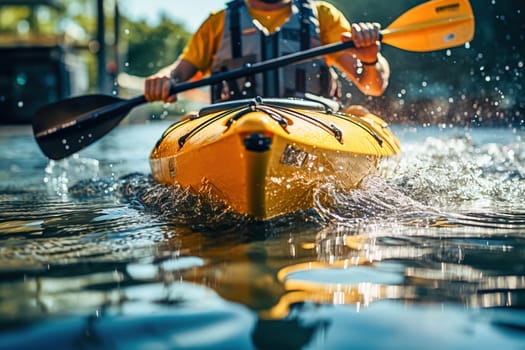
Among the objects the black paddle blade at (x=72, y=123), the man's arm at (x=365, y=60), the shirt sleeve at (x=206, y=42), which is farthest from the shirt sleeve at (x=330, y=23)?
the black paddle blade at (x=72, y=123)

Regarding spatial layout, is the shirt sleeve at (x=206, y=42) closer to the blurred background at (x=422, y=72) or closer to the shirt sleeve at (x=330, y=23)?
the shirt sleeve at (x=330, y=23)

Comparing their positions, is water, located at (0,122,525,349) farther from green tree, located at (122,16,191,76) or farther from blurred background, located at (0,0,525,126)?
green tree, located at (122,16,191,76)

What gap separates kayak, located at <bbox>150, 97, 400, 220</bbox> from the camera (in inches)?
102

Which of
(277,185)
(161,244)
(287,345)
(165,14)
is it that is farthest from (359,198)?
(165,14)

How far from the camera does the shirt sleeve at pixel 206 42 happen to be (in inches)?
166

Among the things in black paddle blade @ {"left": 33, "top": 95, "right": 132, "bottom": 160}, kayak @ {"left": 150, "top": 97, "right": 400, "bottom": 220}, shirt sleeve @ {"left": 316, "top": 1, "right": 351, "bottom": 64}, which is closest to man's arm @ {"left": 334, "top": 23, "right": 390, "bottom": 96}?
shirt sleeve @ {"left": 316, "top": 1, "right": 351, "bottom": 64}

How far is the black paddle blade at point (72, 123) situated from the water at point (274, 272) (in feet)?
1.85

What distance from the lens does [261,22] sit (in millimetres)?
4133

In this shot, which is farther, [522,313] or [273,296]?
[273,296]

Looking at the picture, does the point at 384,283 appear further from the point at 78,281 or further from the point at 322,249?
the point at 78,281

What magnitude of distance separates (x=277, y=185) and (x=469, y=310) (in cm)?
120

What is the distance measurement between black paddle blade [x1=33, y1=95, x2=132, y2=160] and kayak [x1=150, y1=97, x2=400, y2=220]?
1011 millimetres

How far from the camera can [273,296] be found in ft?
5.65

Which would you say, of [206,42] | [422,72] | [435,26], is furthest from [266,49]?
[422,72]
